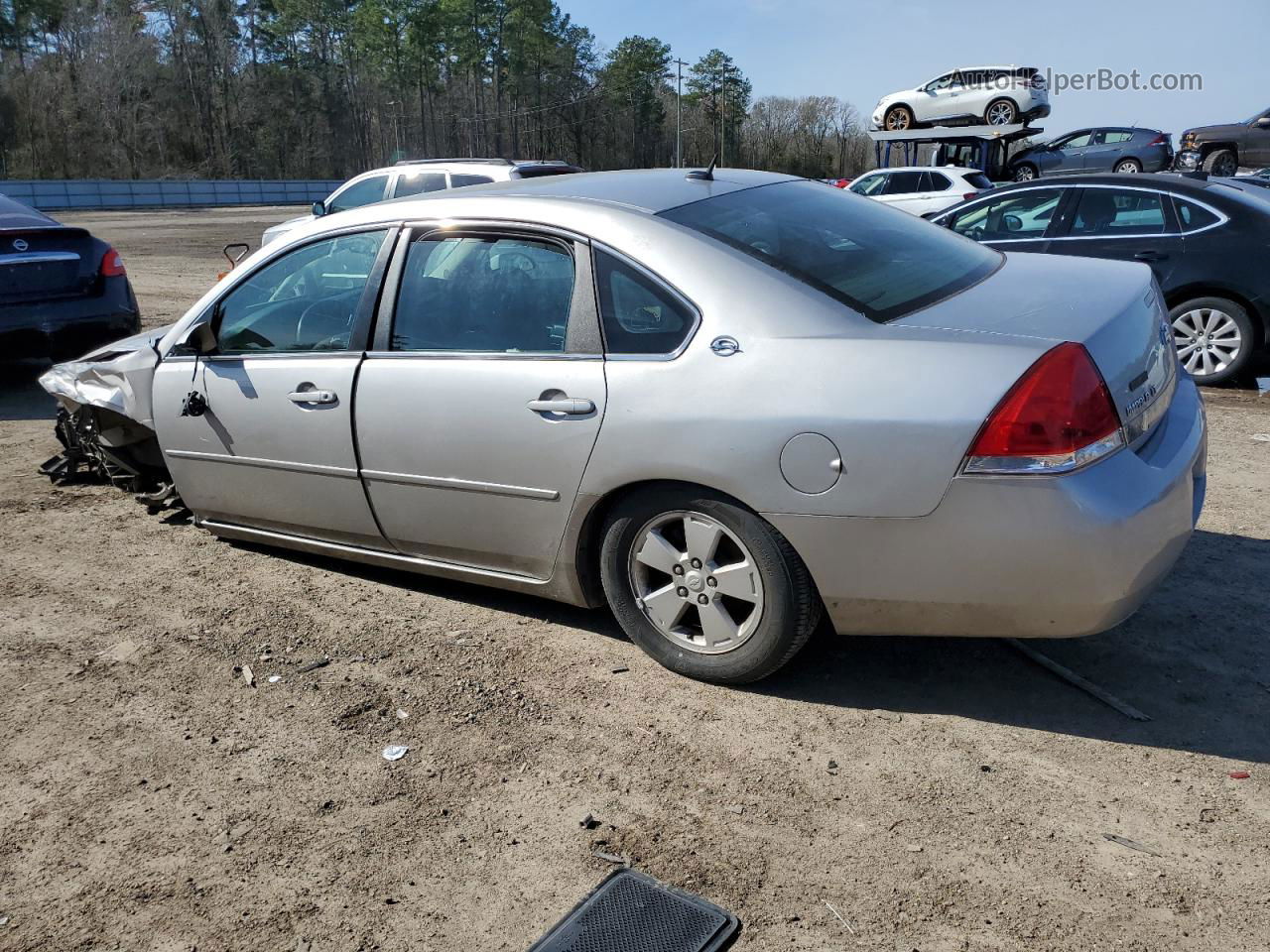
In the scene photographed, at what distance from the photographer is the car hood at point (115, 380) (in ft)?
16.5

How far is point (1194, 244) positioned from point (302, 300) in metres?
6.46

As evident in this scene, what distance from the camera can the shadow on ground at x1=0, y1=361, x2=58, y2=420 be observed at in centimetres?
795

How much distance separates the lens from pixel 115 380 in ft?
17.6

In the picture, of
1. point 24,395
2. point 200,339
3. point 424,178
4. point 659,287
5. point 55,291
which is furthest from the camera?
point 424,178

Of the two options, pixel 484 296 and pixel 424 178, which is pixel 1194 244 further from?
pixel 424 178

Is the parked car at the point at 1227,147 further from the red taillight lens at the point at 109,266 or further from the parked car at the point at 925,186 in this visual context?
the red taillight lens at the point at 109,266

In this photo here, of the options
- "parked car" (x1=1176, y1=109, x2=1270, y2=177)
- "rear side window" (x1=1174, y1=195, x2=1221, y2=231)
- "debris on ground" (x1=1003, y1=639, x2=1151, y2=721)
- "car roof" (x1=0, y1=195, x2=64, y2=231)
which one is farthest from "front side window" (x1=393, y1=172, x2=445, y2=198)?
"parked car" (x1=1176, y1=109, x2=1270, y2=177)

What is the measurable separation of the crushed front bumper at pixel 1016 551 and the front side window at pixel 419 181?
416 inches

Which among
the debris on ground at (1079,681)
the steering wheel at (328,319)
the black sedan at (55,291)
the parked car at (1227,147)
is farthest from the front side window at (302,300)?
the parked car at (1227,147)

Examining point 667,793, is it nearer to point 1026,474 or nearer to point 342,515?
point 1026,474

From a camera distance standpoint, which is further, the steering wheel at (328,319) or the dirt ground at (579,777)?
the steering wheel at (328,319)

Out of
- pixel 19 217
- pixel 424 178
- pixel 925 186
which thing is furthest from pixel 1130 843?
pixel 925 186

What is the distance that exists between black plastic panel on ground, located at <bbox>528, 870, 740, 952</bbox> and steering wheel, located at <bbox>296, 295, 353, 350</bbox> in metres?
2.39

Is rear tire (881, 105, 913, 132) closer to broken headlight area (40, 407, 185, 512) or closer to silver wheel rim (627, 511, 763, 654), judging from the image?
broken headlight area (40, 407, 185, 512)
